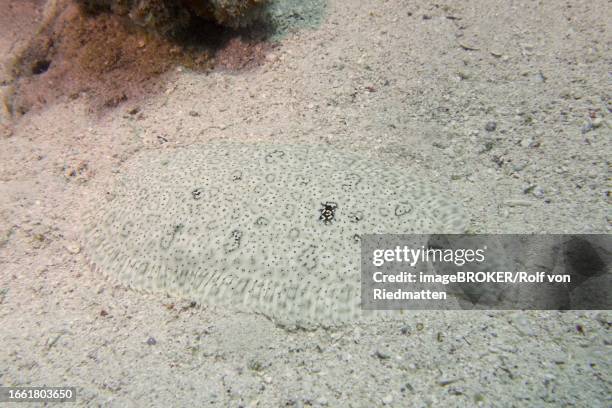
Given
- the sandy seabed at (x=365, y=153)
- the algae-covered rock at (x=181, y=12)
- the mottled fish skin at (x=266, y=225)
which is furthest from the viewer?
the algae-covered rock at (x=181, y=12)

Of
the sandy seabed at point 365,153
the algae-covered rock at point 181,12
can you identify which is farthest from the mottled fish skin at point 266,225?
the algae-covered rock at point 181,12

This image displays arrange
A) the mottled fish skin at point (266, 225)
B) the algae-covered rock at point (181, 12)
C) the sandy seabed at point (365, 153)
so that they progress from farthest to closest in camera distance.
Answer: the algae-covered rock at point (181, 12), the mottled fish skin at point (266, 225), the sandy seabed at point (365, 153)

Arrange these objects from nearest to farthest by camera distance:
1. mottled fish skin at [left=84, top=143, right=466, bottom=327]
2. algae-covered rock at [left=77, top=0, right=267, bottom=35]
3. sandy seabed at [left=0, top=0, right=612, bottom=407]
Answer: sandy seabed at [left=0, top=0, right=612, bottom=407]
mottled fish skin at [left=84, top=143, right=466, bottom=327]
algae-covered rock at [left=77, top=0, right=267, bottom=35]

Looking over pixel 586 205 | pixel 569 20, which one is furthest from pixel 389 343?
pixel 569 20

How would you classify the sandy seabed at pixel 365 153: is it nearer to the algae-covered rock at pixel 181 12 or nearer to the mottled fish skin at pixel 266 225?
the mottled fish skin at pixel 266 225

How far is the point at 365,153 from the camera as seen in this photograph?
4.38 meters

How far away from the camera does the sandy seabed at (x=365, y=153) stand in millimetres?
2785

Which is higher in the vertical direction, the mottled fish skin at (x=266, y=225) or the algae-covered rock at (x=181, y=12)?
the algae-covered rock at (x=181, y=12)

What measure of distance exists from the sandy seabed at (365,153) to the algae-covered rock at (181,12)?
29.0 inches

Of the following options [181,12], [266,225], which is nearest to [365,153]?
[266,225]

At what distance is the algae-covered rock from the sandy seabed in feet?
2.42

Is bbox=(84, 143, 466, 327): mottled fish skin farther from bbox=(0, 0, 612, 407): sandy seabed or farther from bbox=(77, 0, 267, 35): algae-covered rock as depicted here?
bbox=(77, 0, 267, 35): algae-covered rock

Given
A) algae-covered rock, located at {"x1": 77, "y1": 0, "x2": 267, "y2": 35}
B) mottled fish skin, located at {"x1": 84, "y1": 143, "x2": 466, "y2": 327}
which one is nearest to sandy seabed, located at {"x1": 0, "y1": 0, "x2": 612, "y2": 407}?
mottled fish skin, located at {"x1": 84, "y1": 143, "x2": 466, "y2": 327}

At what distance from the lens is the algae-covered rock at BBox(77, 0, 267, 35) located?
5.32 meters
